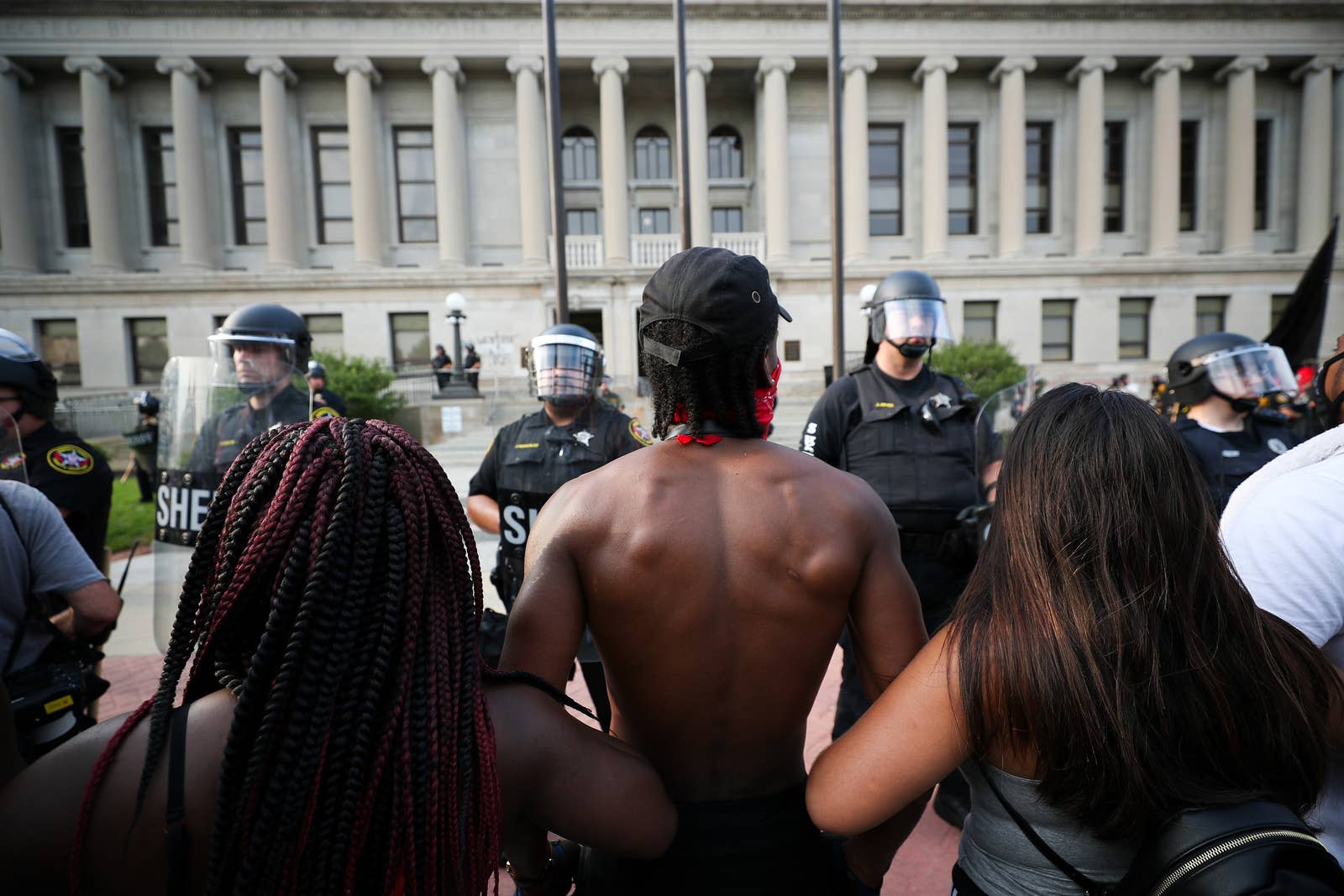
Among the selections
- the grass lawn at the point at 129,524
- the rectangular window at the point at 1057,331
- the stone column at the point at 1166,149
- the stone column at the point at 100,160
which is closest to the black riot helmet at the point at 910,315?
the grass lawn at the point at 129,524

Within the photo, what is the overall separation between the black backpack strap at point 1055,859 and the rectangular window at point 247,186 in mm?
33284

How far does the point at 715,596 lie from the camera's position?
4.94 ft

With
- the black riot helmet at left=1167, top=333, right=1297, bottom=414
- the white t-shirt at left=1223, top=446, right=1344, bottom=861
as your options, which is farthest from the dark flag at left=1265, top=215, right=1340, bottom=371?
the white t-shirt at left=1223, top=446, right=1344, bottom=861

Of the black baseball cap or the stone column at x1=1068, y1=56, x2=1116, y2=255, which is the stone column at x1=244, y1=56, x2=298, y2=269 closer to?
the black baseball cap

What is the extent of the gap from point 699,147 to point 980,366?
588 inches

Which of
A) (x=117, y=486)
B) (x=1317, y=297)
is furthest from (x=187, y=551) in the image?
(x=117, y=486)

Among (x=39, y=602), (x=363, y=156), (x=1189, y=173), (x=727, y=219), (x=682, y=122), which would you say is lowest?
(x=39, y=602)

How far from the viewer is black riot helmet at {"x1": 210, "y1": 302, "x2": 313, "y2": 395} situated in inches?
133

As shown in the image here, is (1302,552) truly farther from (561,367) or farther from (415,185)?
(415,185)

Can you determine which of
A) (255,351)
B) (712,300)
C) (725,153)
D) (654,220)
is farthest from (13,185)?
(712,300)

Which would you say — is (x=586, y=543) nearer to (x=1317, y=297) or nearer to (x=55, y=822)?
(x=55, y=822)

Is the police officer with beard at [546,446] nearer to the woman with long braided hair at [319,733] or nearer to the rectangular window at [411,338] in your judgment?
the woman with long braided hair at [319,733]

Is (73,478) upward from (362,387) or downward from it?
downward

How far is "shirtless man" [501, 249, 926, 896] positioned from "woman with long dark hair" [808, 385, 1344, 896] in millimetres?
288
